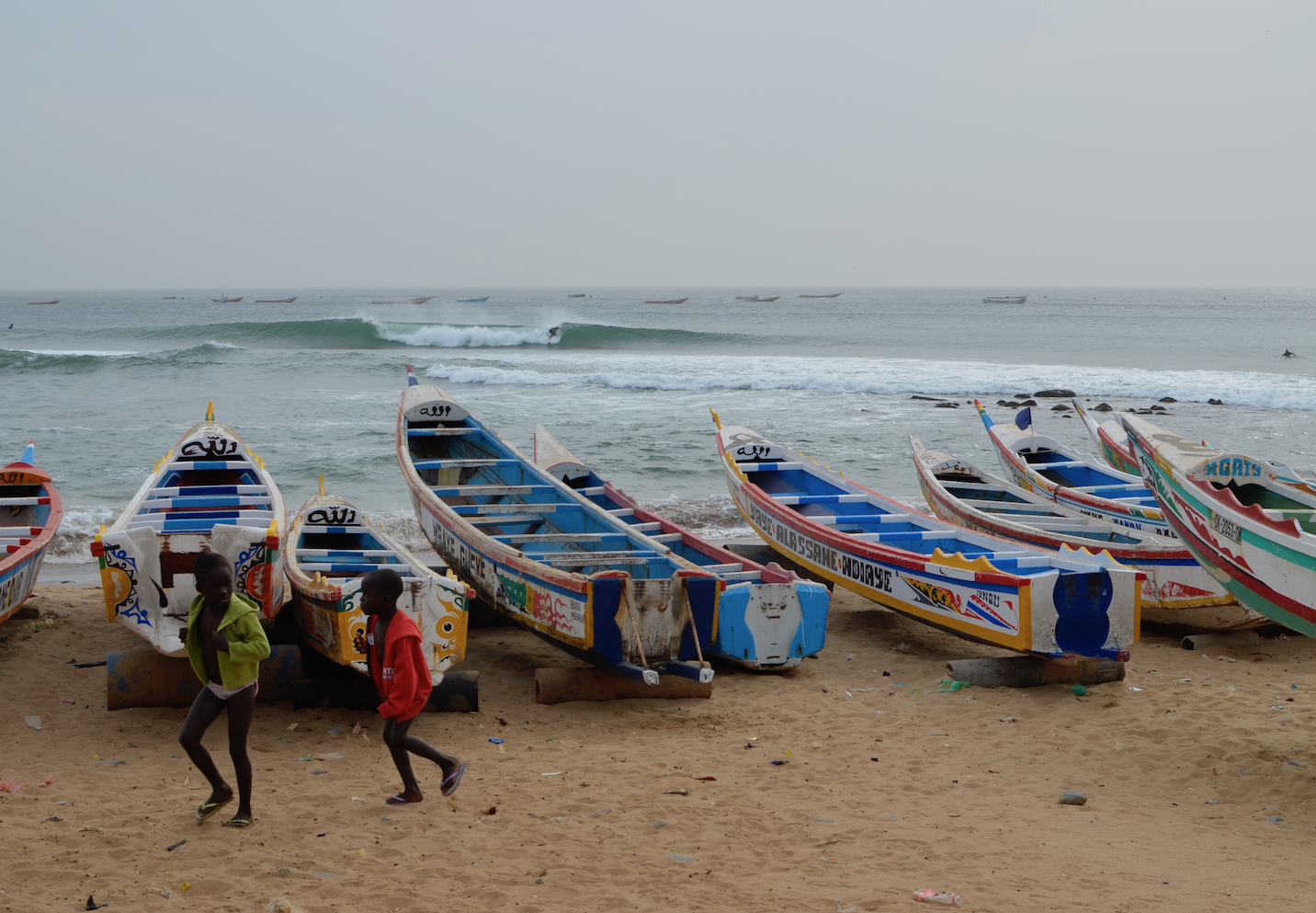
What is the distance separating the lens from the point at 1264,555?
6793 mm

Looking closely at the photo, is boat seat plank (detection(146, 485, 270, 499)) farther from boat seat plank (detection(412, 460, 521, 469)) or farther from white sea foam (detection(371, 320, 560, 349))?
white sea foam (detection(371, 320, 560, 349))

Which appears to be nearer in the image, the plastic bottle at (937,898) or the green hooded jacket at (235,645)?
the plastic bottle at (937,898)

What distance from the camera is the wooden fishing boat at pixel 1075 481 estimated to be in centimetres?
1079

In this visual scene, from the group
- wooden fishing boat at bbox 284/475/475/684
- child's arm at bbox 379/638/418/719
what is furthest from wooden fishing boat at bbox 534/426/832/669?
child's arm at bbox 379/638/418/719

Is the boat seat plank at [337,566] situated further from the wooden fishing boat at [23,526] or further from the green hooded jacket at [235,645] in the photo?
the green hooded jacket at [235,645]

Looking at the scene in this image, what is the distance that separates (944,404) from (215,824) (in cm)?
2671

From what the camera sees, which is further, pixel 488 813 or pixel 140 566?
pixel 140 566

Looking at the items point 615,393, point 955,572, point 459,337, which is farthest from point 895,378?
point 955,572

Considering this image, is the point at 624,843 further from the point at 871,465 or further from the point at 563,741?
the point at 871,465

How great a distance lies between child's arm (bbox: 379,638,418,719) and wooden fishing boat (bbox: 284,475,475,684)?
3.00ft

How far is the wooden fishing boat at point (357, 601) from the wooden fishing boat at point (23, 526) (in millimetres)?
2042

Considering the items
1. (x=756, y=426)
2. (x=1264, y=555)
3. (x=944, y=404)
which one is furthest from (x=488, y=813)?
(x=944, y=404)

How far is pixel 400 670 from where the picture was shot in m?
4.95

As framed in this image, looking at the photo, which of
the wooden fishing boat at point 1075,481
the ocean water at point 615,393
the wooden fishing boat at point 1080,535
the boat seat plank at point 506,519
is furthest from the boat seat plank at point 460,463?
the wooden fishing boat at point 1075,481
